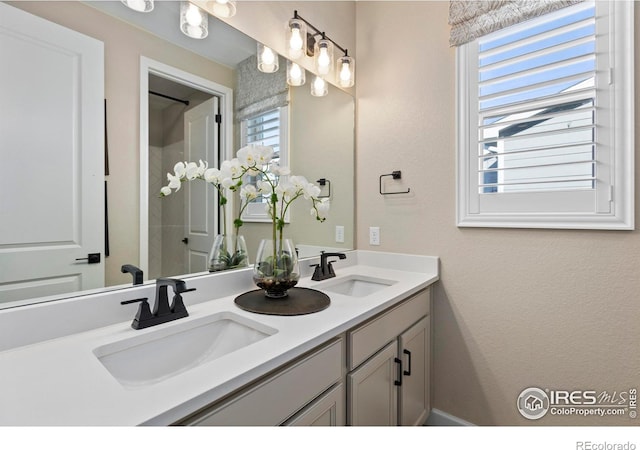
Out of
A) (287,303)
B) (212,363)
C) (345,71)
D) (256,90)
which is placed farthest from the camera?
(345,71)

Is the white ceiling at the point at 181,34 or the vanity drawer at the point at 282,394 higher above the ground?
the white ceiling at the point at 181,34

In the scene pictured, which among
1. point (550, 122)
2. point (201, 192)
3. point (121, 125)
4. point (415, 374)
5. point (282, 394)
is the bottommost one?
point (415, 374)

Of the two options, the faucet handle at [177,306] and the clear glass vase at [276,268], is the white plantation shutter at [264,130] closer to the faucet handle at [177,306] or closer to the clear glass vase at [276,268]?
the clear glass vase at [276,268]

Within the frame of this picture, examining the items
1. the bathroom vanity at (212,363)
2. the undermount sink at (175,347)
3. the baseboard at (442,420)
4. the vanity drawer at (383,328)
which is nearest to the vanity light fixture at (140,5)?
the bathroom vanity at (212,363)

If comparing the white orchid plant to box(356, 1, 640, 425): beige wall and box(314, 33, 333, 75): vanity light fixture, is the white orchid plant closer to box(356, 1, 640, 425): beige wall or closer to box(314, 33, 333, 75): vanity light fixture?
box(356, 1, 640, 425): beige wall

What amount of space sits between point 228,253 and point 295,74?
1.05m

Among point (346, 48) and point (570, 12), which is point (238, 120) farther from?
point (570, 12)

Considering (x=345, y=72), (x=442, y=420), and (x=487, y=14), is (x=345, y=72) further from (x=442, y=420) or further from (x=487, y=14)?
(x=442, y=420)

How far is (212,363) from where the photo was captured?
2.30 ft

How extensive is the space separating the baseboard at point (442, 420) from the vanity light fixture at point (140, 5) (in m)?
2.29

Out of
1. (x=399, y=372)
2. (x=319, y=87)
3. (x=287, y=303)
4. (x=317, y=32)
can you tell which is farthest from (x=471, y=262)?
(x=317, y=32)

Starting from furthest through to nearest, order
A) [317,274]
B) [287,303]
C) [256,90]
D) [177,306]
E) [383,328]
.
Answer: [317,274]
[256,90]
[383,328]
[287,303]
[177,306]

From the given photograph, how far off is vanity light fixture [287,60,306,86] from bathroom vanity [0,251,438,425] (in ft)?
3.49

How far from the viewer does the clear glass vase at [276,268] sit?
1.18 m
